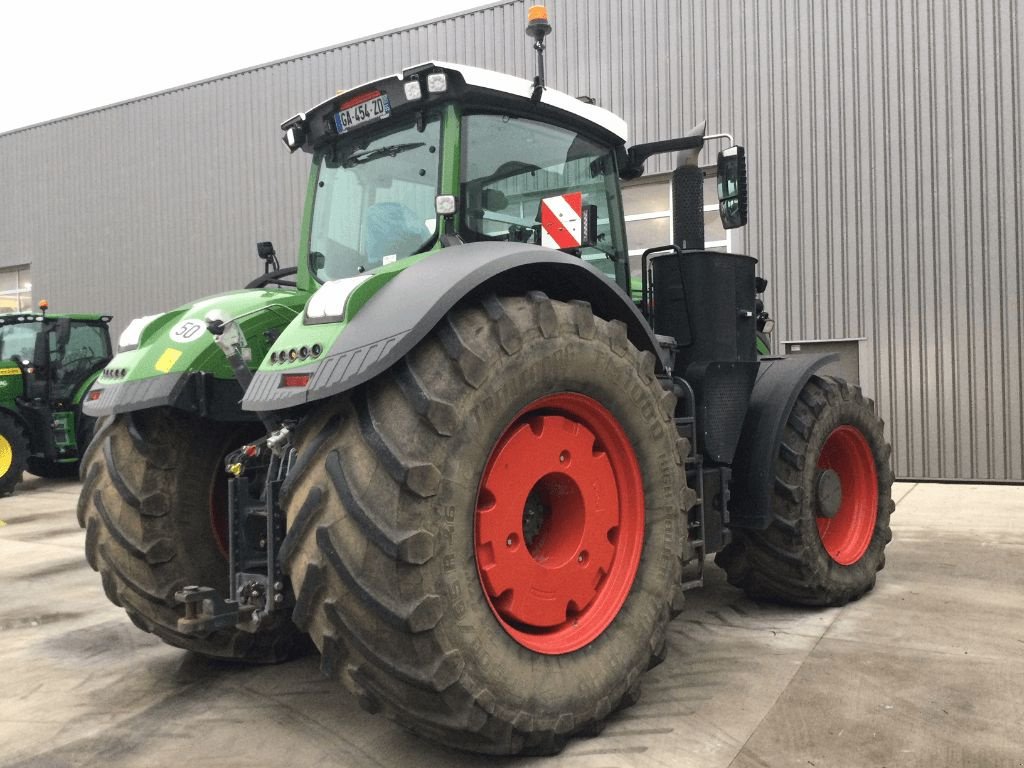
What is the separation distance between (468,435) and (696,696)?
147 cm

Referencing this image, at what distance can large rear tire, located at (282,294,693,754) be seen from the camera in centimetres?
223

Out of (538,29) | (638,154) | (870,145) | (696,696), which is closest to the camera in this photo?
(696,696)

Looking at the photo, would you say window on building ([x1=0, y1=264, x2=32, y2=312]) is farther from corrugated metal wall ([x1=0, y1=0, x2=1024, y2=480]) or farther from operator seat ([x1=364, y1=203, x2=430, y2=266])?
operator seat ([x1=364, y1=203, x2=430, y2=266])

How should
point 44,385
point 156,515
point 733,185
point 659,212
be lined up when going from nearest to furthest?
1. point 156,515
2. point 733,185
3. point 659,212
4. point 44,385

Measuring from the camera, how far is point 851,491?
470cm

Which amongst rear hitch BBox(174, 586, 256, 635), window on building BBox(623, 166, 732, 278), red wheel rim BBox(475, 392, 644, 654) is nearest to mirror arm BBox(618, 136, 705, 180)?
red wheel rim BBox(475, 392, 644, 654)

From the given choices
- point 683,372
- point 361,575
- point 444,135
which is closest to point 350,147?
point 444,135

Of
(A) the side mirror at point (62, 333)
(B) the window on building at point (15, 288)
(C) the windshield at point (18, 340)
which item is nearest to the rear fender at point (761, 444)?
(A) the side mirror at point (62, 333)

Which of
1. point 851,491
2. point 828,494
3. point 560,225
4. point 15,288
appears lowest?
point 851,491

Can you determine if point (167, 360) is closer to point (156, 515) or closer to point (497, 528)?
point (156, 515)

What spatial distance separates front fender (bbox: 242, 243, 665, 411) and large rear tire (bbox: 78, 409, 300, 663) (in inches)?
37.5

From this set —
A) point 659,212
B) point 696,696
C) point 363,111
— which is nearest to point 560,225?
point 363,111

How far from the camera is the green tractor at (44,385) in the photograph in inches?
440

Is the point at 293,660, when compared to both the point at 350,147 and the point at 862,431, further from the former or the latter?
the point at 862,431
